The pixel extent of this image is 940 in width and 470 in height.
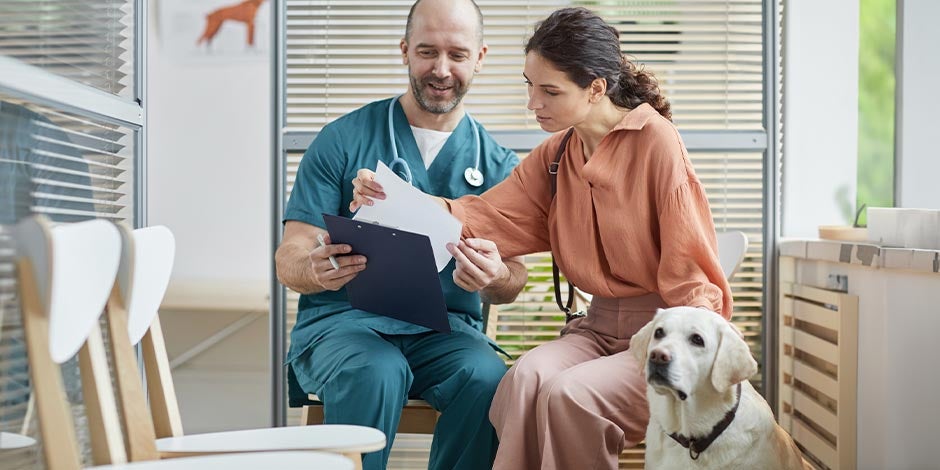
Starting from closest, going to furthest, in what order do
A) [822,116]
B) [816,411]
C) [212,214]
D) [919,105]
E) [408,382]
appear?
[408,382] → [816,411] → [919,105] → [822,116] → [212,214]

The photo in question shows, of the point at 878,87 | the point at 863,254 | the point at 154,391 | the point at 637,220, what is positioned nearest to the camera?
the point at 154,391

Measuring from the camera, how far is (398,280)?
2.00 metres

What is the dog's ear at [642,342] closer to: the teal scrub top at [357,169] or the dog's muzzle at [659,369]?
the dog's muzzle at [659,369]

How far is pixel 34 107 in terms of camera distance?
176 centimetres

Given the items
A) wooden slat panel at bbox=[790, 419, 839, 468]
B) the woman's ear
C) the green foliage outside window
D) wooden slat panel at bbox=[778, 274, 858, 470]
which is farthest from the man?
the green foliage outside window

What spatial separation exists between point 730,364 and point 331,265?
88 cm

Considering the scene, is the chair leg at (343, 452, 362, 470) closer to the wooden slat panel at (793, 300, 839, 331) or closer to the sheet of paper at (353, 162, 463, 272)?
the sheet of paper at (353, 162, 463, 272)

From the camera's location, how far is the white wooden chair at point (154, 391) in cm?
141

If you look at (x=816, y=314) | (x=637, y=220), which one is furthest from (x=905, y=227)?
(x=637, y=220)

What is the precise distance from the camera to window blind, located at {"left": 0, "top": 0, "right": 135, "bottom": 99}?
5.55 feet

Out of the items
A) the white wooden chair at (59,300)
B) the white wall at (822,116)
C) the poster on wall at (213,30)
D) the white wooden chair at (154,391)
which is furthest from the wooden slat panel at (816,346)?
the poster on wall at (213,30)

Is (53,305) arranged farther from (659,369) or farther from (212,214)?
(212,214)

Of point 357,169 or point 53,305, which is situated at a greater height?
point 357,169

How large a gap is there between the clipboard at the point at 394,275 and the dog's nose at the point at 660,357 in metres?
0.51
